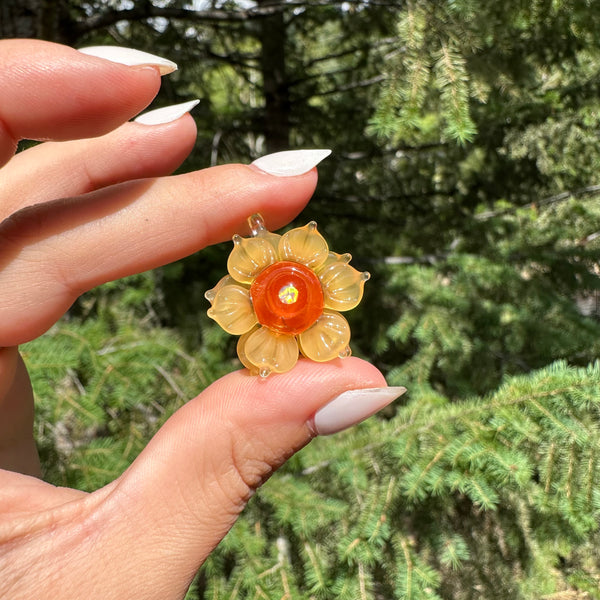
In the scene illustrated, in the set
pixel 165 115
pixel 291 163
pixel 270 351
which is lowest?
pixel 270 351

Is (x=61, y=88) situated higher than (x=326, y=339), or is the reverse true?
(x=61, y=88)

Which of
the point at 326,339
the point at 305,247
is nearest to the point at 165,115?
the point at 305,247

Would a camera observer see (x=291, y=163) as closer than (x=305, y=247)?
No

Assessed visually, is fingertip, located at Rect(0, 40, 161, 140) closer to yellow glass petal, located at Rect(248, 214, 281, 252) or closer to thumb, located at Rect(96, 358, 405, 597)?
yellow glass petal, located at Rect(248, 214, 281, 252)

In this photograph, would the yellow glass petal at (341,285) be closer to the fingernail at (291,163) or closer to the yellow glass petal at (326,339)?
the yellow glass petal at (326,339)

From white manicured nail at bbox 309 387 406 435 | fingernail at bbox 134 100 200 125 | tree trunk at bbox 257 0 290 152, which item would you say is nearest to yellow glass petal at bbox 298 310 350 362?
white manicured nail at bbox 309 387 406 435

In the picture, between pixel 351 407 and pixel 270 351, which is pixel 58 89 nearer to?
pixel 270 351

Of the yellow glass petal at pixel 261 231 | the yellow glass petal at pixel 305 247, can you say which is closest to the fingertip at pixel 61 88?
the yellow glass petal at pixel 261 231
